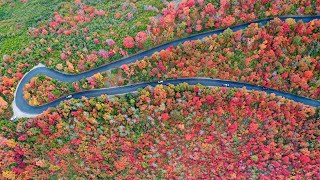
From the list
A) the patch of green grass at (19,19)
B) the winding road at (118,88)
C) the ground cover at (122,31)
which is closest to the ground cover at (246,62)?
the winding road at (118,88)

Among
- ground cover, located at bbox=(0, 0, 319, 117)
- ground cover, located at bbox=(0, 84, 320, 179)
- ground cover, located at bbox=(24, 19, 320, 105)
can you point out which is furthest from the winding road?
ground cover, located at bbox=(0, 84, 320, 179)

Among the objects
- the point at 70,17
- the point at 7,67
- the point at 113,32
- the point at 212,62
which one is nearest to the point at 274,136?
the point at 212,62

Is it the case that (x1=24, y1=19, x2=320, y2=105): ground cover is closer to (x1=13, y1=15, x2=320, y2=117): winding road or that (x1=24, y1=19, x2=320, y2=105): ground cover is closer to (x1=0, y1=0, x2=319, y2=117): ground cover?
(x1=13, y1=15, x2=320, y2=117): winding road

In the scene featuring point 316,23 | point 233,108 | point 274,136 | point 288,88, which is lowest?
point 274,136

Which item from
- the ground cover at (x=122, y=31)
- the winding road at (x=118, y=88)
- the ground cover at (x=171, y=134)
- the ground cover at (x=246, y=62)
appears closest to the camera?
the ground cover at (x=171, y=134)

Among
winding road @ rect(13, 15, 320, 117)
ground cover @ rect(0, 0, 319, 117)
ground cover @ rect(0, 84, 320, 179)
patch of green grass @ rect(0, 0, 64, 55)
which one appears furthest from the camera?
patch of green grass @ rect(0, 0, 64, 55)

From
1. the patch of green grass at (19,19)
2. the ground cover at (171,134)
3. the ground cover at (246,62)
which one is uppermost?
the ground cover at (246,62)

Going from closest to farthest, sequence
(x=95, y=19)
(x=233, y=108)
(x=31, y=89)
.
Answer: (x=233, y=108), (x=31, y=89), (x=95, y=19)

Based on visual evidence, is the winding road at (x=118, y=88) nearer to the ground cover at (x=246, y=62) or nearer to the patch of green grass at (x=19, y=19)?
the ground cover at (x=246, y=62)

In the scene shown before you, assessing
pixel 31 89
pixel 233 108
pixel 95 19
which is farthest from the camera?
pixel 95 19

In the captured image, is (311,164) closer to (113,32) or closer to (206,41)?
(206,41)

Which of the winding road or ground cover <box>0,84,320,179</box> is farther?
the winding road
